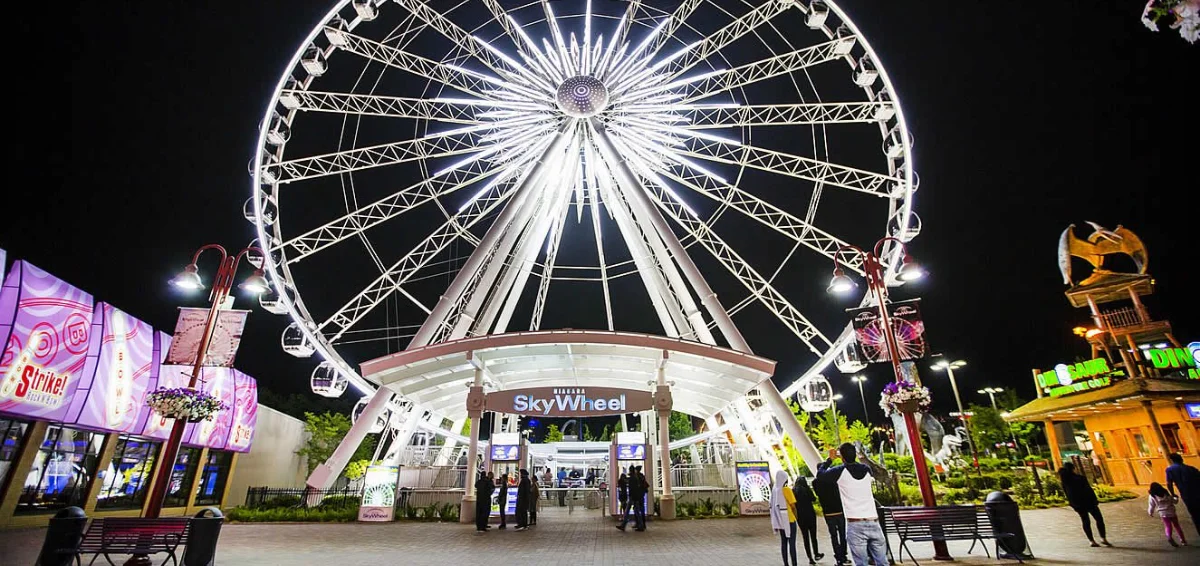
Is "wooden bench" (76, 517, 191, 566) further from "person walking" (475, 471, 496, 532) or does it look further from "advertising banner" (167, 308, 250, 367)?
"person walking" (475, 471, 496, 532)

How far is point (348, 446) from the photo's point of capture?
829 inches

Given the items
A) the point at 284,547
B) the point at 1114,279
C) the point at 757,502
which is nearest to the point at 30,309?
the point at 284,547

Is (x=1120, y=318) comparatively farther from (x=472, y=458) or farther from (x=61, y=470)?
(x=61, y=470)

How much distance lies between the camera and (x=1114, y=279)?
31172 millimetres

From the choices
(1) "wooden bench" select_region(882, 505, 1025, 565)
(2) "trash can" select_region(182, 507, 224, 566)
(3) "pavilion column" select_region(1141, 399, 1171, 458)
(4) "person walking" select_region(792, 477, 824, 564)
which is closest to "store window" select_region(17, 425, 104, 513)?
(2) "trash can" select_region(182, 507, 224, 566)

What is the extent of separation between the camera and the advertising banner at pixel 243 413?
95.8 feet

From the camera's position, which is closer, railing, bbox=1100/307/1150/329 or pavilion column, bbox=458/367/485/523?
pavilion column, bbox=458/367/485/523

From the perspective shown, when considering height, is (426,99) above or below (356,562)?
above

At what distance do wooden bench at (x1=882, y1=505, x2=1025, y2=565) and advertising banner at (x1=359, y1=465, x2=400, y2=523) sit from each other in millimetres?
15919

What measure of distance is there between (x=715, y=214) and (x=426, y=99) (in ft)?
44.7

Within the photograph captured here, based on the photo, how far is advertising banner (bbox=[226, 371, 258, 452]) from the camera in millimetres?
29188

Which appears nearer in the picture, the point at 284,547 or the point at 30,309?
the point at 284,547

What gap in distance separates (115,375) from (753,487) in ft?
76.6

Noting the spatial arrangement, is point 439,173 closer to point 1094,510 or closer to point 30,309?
point 30,309
